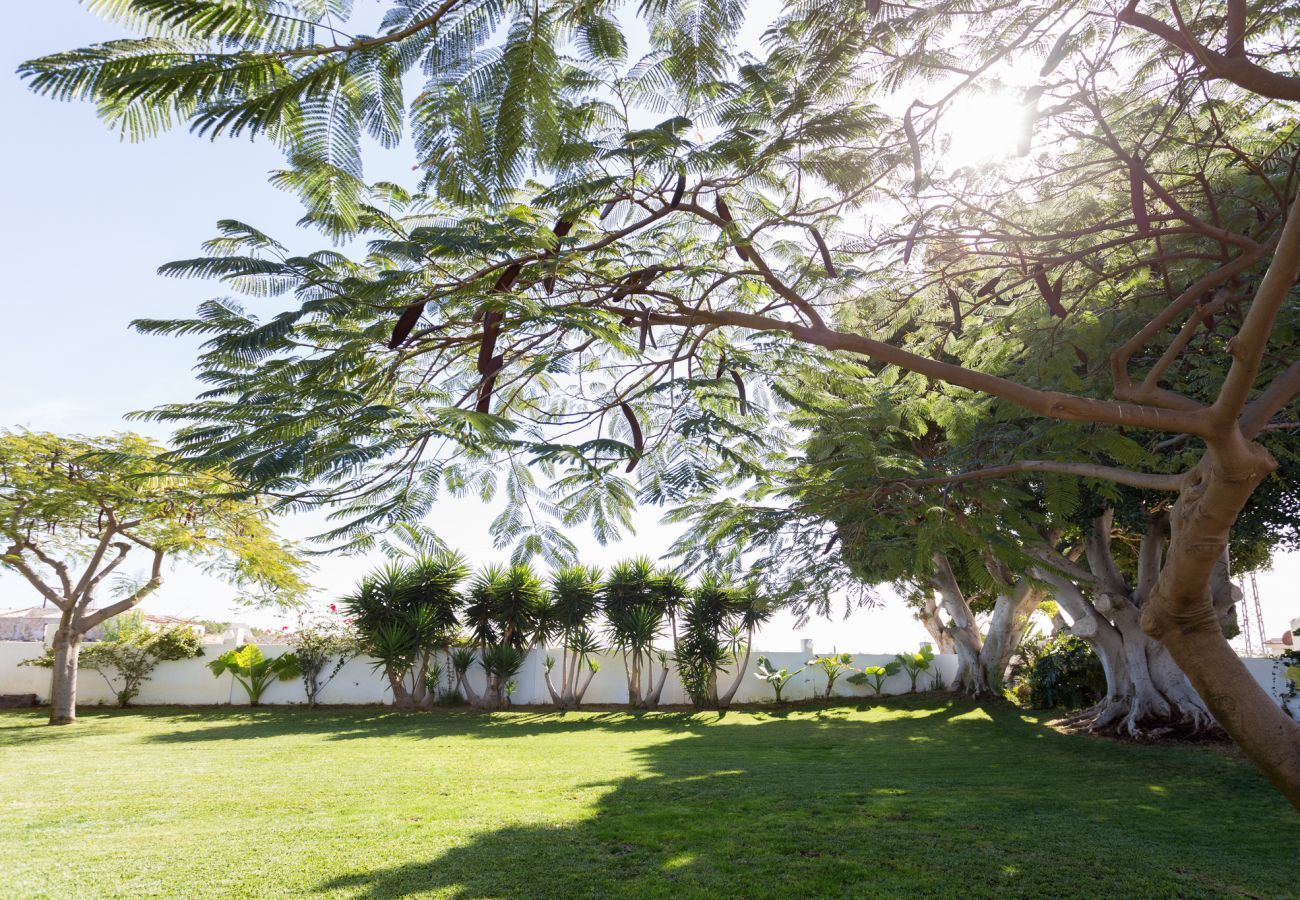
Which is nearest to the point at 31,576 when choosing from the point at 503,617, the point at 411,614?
the point at 411,614

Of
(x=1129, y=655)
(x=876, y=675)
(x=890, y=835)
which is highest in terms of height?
(x=1129, y=655)

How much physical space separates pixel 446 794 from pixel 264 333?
15.6 ft

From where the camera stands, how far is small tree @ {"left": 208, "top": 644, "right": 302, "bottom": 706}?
1744cm

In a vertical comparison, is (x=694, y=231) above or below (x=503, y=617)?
above

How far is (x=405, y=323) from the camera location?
3818 millimetres

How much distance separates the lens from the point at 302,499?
12.9 ft

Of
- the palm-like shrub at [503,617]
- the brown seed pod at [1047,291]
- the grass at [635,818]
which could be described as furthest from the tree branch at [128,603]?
the brown seed pod at [1047,291]

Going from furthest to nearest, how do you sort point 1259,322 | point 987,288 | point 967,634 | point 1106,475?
point 967,634 < point 987,288 < point 1106,475 < point 1259,322

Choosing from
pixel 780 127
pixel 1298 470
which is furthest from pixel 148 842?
pixel 1298 470

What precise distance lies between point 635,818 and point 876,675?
14550 mm

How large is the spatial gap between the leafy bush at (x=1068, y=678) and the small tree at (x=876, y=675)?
3459mm

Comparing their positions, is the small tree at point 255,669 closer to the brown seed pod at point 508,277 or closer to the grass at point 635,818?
the grass at point 635,818

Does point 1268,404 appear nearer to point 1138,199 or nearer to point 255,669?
point 1138,199

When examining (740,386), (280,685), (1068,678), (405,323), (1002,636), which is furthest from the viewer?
(280,685)
